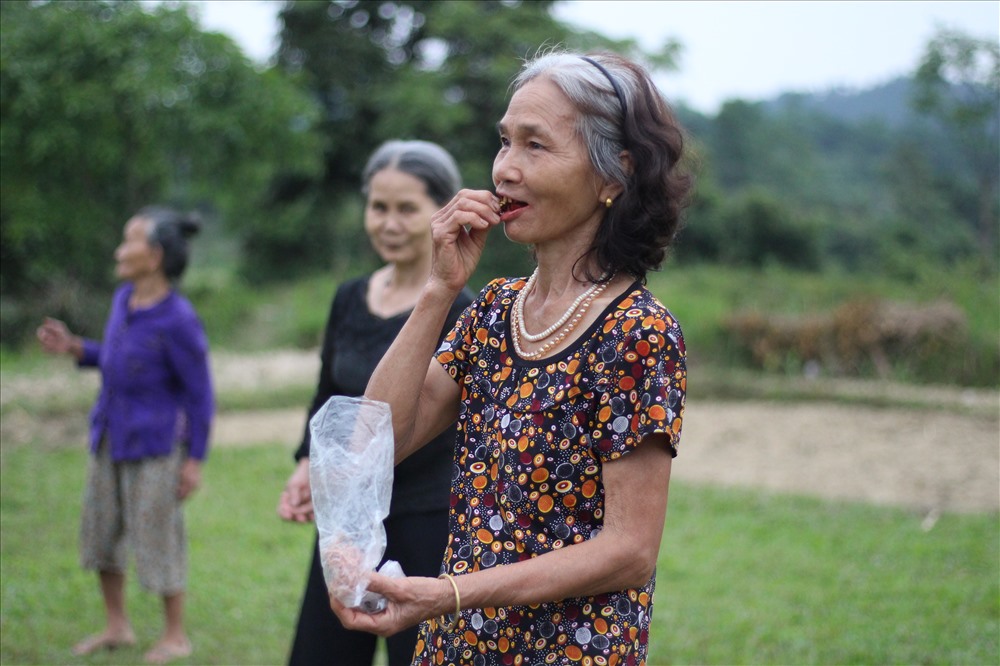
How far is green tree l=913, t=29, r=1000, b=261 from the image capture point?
15539 millimetres

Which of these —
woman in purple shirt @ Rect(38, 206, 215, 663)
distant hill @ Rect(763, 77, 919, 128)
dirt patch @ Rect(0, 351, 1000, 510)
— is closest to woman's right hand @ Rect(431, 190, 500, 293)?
woman in purple shirt @ Rect(38, 206, 215, 663)

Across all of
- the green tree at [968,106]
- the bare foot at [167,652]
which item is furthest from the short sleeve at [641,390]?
the green tree at [968,106]

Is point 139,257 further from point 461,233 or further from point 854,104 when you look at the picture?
point 854,104

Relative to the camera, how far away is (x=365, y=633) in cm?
299

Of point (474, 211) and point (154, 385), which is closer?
point (474, 211)

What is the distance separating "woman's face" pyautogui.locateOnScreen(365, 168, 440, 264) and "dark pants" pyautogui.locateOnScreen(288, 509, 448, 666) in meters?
0.87

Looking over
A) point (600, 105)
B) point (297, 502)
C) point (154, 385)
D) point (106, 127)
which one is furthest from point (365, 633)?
point (106, 127)

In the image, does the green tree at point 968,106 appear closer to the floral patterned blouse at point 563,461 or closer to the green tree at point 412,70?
the green tree at point 412,70

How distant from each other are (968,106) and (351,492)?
1984 cm

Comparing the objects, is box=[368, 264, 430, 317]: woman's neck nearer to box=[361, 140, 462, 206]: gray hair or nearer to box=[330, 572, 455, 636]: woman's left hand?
box=[361, 140, 462, 206]: gray hair

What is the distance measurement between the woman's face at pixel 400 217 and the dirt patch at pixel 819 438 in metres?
5.92

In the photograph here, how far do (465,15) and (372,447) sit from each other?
69.0ft

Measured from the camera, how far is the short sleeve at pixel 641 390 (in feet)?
5.65

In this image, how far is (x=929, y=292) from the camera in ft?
46.6
